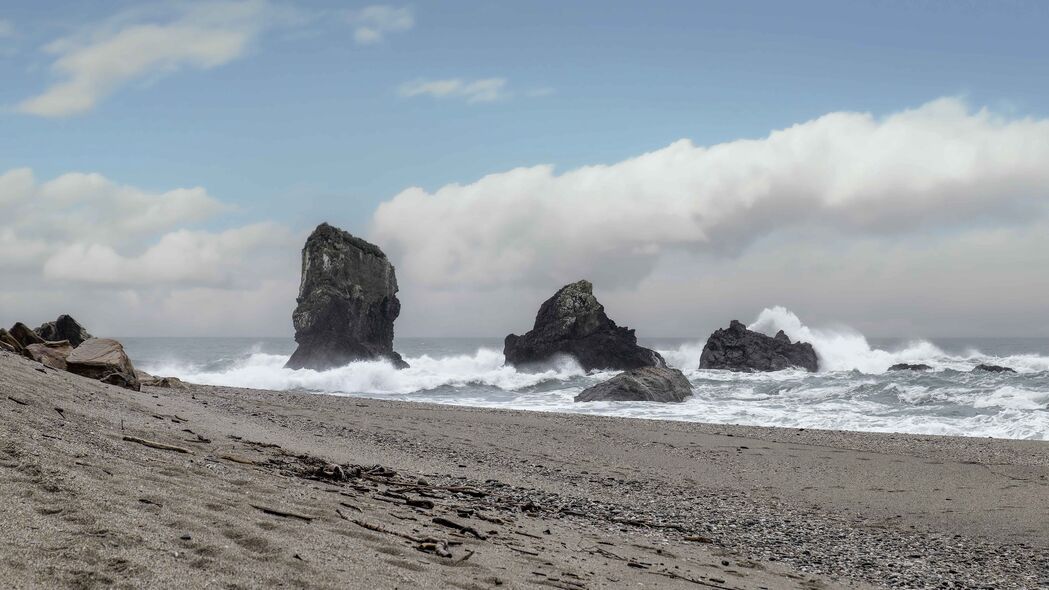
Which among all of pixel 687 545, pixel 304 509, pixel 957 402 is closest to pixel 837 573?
pixel 687 545

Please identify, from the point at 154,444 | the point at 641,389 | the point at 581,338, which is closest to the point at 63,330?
the point at 641,389

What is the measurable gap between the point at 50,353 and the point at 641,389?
64.5ft

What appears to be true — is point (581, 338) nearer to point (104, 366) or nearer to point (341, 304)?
point (341, 304)

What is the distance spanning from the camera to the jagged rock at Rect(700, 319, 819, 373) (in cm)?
5156

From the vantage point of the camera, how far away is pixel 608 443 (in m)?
15.0

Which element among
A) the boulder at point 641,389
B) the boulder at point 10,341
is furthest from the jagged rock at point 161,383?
the boulder at point 641,389

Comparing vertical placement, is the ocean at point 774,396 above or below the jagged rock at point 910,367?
below

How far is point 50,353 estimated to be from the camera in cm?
1521

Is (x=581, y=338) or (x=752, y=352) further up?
(x=581, y=338)

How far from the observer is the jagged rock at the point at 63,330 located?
26766 mm

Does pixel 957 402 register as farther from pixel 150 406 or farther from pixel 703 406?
pixel 150 406

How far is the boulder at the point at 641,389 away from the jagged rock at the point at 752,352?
75.0 feet

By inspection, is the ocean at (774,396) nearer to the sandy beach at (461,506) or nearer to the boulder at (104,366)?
the sandy beach at (461,506)

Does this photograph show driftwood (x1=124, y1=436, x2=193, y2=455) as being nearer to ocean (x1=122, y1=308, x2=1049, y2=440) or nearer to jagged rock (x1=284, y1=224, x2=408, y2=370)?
ocean (x1=122, y1=308, x2=1049, y2=440)
